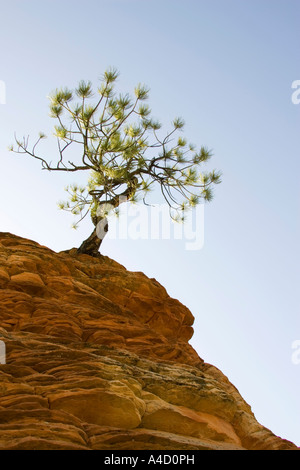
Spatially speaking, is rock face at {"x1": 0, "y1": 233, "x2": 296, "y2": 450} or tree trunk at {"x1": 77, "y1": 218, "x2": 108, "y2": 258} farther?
tree trunk at {"x1": 77, "y1": 218, "x2": 108, "y2": 258}

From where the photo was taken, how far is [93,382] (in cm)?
425

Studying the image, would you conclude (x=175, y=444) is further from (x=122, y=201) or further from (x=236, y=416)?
(x=122, y=201)

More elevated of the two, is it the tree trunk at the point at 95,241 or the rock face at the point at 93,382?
the tree trunk at the point at 95,241

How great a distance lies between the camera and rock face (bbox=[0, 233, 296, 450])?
12.0 ft

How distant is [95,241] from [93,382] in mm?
6080

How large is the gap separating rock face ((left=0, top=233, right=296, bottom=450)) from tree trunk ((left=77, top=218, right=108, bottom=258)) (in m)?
1.94

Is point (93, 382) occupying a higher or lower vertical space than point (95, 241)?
lower

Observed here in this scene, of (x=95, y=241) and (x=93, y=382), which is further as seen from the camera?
(x=95, y=241)

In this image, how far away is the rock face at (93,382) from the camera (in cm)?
365

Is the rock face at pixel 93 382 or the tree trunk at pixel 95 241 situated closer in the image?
the rock face at pixel 93 382

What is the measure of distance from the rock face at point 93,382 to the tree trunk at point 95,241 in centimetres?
194

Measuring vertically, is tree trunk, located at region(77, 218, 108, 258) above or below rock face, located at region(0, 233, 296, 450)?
above
